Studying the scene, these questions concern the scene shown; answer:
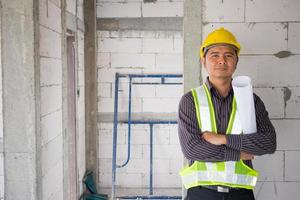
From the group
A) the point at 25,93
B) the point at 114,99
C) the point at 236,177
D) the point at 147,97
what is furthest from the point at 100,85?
the point at 236,177

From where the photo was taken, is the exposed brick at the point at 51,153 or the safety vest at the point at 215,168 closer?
the safety vest at the point at 215,168

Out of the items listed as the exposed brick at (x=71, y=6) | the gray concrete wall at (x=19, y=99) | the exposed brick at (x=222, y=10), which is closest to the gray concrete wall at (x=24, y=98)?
the gray concrete wall at (x=19, y=99)

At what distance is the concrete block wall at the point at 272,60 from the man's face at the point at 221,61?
42 centimetres

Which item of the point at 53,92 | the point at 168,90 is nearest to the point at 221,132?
the point at 53,92

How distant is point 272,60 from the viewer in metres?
2.65

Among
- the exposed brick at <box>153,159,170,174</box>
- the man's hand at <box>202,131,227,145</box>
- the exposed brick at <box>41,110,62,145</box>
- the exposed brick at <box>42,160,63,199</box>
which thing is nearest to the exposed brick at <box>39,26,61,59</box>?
the exposed brick at <box>41,110,62,145</box>

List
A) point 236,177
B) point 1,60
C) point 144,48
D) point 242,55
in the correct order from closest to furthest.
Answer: point 236,177 < point 242,55 < point 1,60 < point 144,48

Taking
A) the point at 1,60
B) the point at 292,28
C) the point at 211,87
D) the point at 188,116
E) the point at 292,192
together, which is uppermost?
the point at 292,28

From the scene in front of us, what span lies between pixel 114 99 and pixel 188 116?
3592 millimetres

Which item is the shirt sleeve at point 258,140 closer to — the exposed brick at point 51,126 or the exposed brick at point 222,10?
the exposed brick at point 222,10

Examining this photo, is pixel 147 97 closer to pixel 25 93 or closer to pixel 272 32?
pixel 25 93

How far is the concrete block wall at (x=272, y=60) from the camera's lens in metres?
2.63

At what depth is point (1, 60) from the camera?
9.80ft

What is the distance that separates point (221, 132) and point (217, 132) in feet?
0.08
